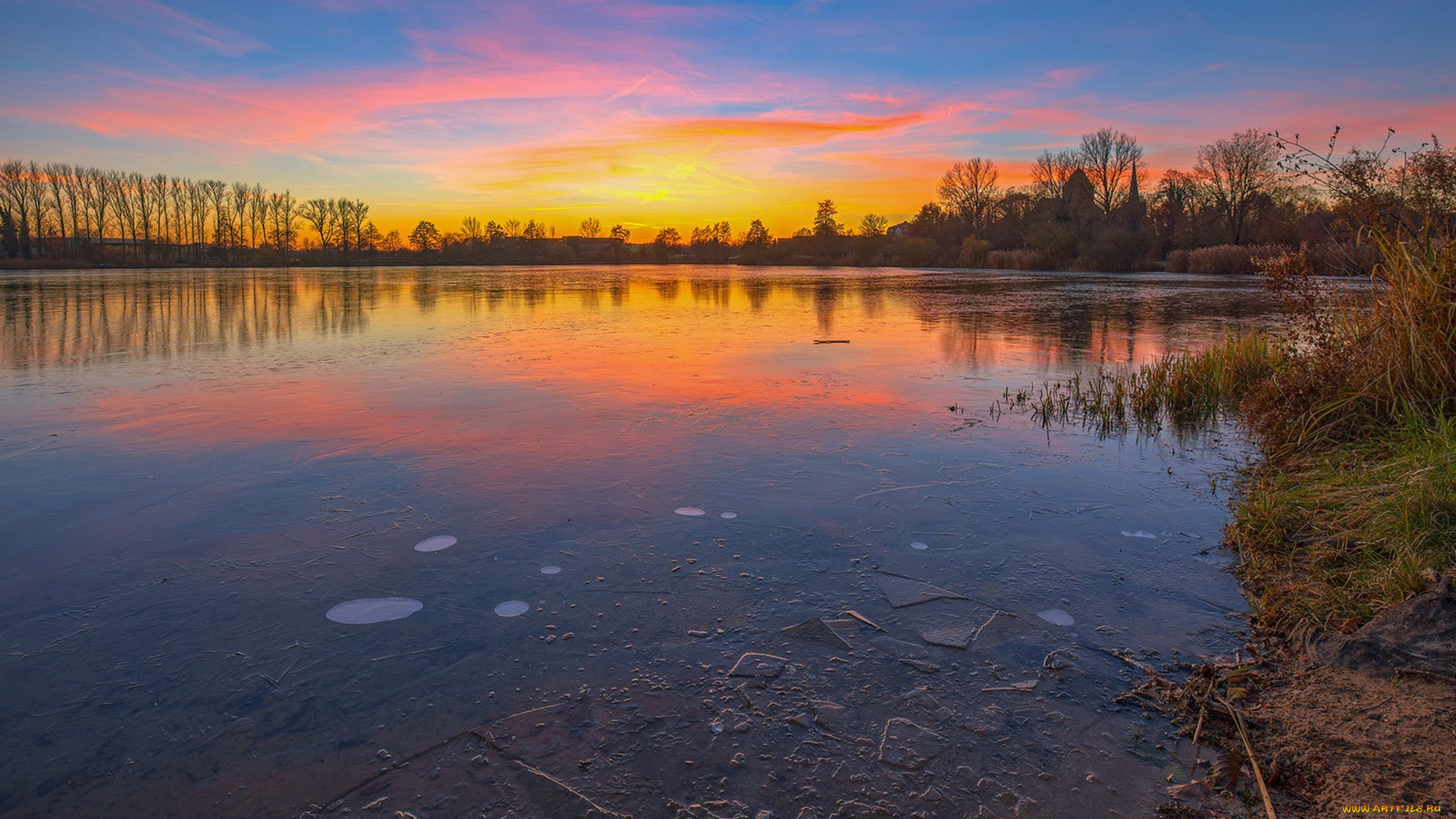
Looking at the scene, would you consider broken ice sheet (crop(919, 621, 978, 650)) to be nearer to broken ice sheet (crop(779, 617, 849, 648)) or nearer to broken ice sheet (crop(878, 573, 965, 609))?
broken ice sheet (crop(878, 573, 965, 609))

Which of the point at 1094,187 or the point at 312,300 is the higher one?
the point at 1094,187

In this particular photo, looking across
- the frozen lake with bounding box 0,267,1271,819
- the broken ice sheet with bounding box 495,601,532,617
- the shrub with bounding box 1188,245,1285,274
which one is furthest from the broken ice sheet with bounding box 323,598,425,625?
the shrub with bounding box 1188,245,1285,274

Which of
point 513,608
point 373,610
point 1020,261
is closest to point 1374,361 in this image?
point 513,608

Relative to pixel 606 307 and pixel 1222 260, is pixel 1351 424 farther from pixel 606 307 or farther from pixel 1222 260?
pixel 1222 260

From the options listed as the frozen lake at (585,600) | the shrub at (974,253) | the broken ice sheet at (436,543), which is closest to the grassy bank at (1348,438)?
the frozen lake at (585,600)

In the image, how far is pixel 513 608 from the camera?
337 centimetres

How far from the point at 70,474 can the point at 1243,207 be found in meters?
66.4

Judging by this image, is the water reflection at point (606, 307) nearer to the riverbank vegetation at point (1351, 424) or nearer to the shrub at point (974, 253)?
the riverbank vegetation at point (1351, 424)

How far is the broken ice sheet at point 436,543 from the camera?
3.99m

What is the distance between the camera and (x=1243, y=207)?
2186 inches

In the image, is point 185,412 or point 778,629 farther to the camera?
point 185,412

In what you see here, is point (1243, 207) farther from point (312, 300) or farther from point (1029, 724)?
point (1029, 724)

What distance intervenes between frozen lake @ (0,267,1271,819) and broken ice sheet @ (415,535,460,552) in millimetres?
19

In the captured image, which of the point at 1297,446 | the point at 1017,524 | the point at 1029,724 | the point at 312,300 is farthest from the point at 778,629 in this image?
the point at 312,300
